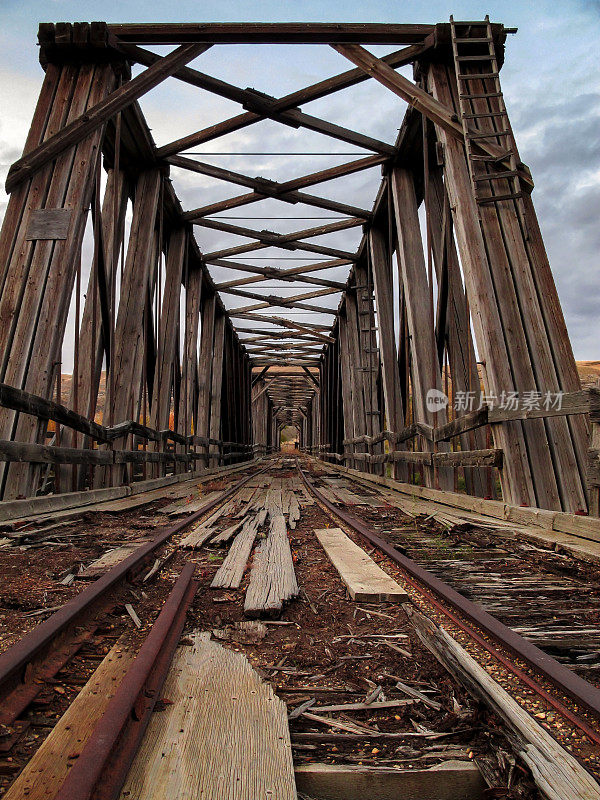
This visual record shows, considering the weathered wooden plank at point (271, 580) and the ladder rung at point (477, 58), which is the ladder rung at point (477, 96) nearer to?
the ladder rung at point (477, 58)

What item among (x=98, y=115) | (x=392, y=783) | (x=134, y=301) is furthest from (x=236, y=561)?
(x=134, y=301)

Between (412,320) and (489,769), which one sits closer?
(489,769)

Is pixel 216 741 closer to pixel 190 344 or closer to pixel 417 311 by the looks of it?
pixel 417 311

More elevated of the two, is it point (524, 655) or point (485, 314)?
point (485, 314)

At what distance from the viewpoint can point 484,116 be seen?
18.6 ft

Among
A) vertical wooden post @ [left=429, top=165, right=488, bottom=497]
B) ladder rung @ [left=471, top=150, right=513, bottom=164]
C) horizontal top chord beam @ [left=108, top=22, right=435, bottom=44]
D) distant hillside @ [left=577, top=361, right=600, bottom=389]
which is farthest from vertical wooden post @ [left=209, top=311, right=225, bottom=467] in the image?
ladder rung @ [left=471, top=150, right=513, bottom=164]

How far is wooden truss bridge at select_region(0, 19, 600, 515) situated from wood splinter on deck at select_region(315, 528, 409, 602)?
1.67m

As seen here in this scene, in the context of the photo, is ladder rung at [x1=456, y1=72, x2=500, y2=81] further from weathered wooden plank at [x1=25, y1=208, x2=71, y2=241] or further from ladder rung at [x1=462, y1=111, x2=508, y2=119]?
weathered wooden plank at [x1=25, y1=208, x2=71, y2=241]

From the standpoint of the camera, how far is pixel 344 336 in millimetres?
16656

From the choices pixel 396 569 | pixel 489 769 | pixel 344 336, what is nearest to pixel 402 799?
pixel 489 769

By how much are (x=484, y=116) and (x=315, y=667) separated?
5.87m

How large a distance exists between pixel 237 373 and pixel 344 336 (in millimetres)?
6994

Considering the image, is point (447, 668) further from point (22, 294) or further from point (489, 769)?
point (22, 294)

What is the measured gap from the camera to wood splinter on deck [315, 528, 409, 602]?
2.52 metres
